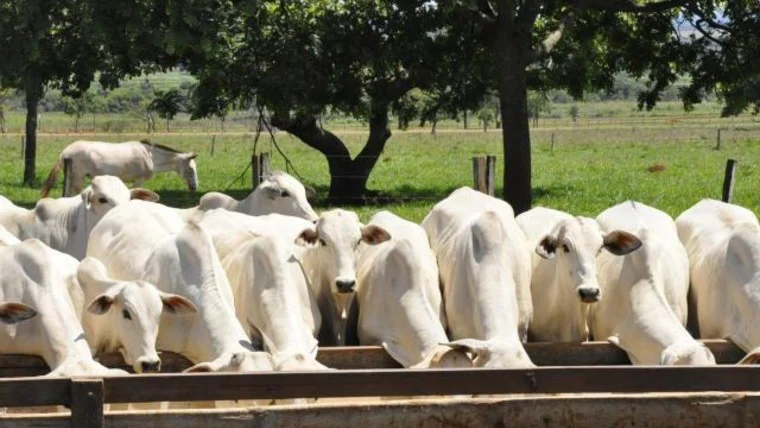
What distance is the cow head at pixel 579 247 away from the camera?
1019 centimetres

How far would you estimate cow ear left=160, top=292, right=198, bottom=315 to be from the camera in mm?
9492

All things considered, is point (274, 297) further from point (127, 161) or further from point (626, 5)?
point (127, 161)

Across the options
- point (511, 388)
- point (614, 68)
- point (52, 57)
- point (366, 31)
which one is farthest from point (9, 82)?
point (511, 388)

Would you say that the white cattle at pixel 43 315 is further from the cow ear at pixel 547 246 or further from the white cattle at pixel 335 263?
the cow ear at pixel 547 246

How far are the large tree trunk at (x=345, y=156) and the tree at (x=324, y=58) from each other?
72.2 inches

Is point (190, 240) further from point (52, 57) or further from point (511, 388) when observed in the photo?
point (52, 57)

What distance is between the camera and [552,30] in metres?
22.4

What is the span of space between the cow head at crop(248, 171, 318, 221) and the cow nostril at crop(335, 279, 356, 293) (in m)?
4.38

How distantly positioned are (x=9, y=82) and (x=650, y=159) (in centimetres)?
2114

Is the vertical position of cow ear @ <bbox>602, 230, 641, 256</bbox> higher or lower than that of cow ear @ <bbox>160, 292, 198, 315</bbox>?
higher

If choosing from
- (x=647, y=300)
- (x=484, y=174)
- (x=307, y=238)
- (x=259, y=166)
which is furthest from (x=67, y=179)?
(x=647, y=300)

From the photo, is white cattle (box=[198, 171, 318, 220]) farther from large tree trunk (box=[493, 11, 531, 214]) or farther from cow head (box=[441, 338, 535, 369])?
cow head (box=[441, 338, 535, 369])

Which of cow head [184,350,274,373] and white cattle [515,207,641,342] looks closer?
cow head [184,350,274,373]

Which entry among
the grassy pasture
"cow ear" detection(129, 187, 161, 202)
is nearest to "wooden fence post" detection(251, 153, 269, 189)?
the grassy pasture
